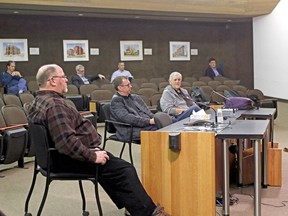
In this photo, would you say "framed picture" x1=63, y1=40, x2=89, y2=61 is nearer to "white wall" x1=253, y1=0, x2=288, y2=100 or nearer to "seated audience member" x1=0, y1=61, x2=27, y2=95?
"seated audience member" x1=0, y1=61, x2=27, y2=95

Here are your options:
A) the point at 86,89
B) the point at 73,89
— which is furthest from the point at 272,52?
the point at 73,89

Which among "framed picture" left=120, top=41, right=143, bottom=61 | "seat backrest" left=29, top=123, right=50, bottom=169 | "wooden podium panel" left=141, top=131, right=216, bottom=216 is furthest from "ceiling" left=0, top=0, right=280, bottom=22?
"wooden podium panel" left=141, top=131, right=216, bottom=216

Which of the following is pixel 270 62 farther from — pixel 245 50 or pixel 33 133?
pixel 33 133

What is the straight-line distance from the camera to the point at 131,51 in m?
13.3

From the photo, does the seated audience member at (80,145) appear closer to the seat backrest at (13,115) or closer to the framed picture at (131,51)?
the seat backrest at (13,115)

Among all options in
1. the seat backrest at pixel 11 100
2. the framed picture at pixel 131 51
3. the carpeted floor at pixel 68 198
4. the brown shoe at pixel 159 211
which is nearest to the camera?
the brown shoe at pixel 159 211

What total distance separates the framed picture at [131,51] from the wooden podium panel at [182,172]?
382 inches

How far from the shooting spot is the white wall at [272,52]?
12352 millimetres

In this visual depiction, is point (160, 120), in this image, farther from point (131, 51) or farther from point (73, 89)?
point (131, 51)

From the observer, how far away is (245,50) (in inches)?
558

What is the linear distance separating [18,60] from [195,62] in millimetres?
5729

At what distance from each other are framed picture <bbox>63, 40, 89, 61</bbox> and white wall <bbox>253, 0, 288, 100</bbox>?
531 cm

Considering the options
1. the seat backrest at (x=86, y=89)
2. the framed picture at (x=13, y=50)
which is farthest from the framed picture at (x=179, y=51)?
the framed picture at (x=13, y=50)

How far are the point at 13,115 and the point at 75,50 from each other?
270 inches
